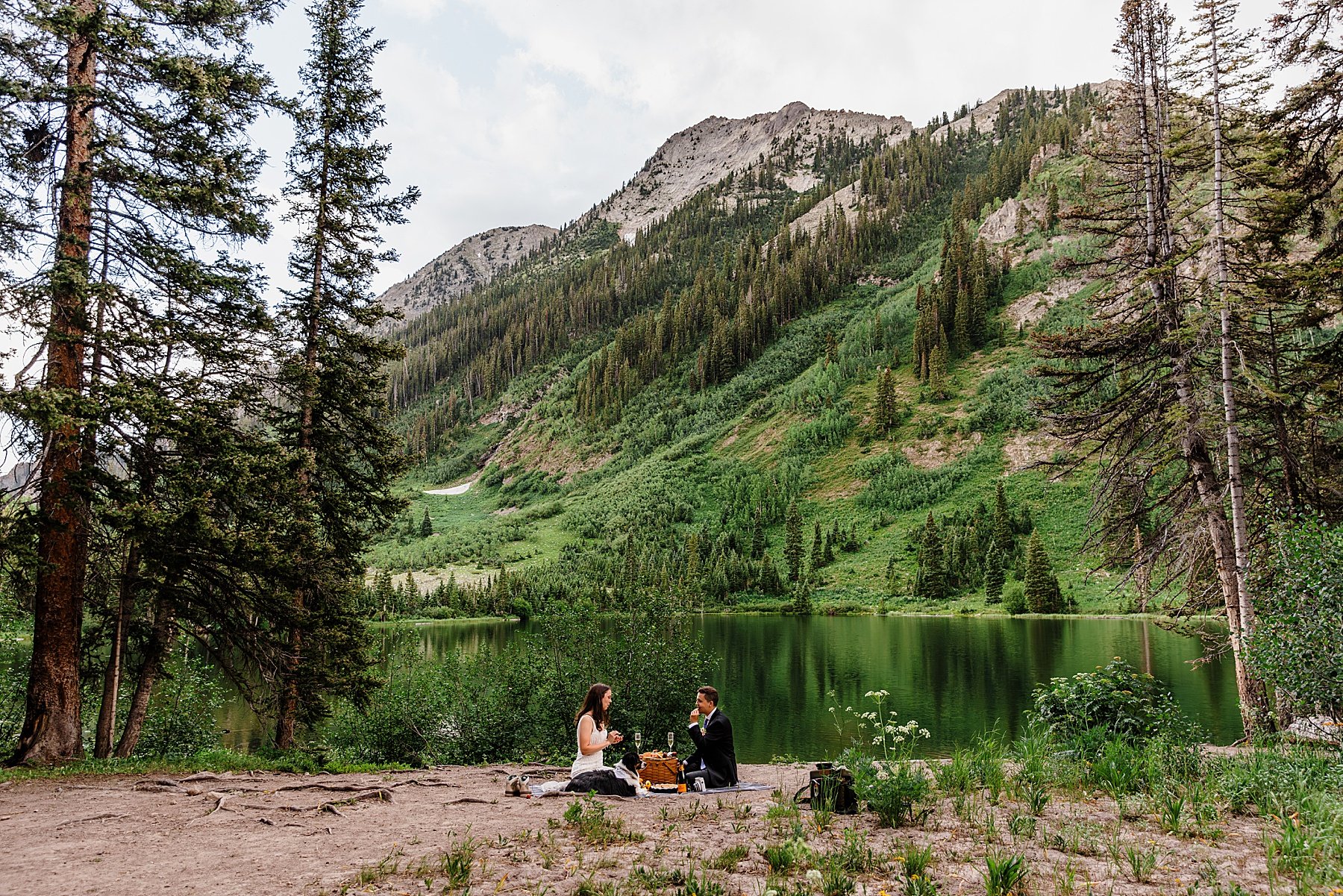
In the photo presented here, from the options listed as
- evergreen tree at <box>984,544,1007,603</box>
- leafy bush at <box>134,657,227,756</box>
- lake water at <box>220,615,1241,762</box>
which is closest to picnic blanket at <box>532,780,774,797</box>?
lake water at <box>220,615,1241,762</box>

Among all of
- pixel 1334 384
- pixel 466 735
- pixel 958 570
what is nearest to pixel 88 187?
pixel 466 735

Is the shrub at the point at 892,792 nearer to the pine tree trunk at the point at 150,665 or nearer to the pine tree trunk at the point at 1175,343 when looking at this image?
the pine tree trunk at the point at 1175,343

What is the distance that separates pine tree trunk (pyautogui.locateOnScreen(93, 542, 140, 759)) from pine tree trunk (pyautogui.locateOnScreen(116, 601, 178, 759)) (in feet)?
0.79

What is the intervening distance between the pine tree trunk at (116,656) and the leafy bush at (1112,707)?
13275 mm

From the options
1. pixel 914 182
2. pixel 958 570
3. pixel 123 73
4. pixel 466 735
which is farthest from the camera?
pixel 914 182

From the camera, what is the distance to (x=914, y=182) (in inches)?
5689

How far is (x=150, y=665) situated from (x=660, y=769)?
8.77 m

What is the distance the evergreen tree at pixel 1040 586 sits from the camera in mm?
50000

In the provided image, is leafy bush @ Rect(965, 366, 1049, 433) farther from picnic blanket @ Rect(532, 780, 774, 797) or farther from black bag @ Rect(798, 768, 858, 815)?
black bag @ Rect(798, 768, 858, 815)

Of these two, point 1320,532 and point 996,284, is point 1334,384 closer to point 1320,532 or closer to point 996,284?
point 1320,532

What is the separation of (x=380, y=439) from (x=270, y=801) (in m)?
7.46

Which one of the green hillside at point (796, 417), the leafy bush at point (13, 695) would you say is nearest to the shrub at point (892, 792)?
the green hillside at point (796, 417)

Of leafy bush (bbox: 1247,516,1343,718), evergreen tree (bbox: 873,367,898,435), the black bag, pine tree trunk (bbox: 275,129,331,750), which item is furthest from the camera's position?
evergreen tree (bbox: 873,367,898,435)

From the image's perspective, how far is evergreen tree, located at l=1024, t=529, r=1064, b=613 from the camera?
50.0 meters
